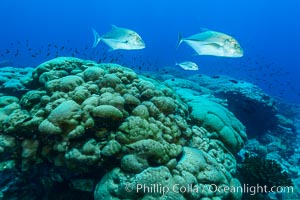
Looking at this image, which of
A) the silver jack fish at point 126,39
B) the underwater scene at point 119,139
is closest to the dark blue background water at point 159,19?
the silver jack fish at point 126,39

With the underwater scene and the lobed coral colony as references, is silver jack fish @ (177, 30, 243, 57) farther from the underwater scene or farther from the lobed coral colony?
the lobed coral colony

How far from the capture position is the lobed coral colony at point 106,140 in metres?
4.08

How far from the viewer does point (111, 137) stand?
4.36 meters

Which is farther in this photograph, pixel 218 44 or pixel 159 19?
pixel 159 19

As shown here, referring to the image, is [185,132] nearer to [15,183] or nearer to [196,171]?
[196,171]

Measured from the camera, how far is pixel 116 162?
4.31 metres

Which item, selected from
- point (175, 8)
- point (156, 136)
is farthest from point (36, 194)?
point (175, 8)

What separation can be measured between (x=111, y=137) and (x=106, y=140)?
9 centimetres

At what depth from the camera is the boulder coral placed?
13.4ft

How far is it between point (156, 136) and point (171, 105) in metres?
0.88

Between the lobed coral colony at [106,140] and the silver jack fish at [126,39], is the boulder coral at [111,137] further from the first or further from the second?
the silver jack fish at [126,39]

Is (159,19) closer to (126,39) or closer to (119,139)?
(126,39)

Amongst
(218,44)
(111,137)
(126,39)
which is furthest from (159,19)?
(111,137)

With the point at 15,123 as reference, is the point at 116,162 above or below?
below
